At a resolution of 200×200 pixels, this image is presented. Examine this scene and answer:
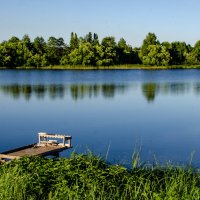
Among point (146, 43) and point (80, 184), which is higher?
point (146, 43)

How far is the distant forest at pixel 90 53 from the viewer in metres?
112

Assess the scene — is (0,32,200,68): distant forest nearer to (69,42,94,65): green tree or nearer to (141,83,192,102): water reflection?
(69,42,94,65): green tree

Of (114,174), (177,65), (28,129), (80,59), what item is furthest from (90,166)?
(177,65)

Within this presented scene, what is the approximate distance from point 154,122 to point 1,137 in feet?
35.4

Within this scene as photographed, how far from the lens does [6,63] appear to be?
380 ft

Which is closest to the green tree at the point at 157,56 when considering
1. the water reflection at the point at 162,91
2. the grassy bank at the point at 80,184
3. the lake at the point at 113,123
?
the water reflection at the point at 162,91

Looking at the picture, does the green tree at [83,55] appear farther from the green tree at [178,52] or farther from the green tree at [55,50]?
the green tree at [178,52]

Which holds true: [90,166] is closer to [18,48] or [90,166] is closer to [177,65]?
[18,48]

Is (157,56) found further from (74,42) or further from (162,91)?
(162,91)

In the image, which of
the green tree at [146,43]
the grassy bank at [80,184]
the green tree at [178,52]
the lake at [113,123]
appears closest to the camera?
the grassy bank at [80,184]

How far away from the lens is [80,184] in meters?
8.31

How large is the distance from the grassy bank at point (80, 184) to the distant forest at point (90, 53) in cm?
10192

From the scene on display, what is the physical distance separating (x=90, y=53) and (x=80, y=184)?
102 m

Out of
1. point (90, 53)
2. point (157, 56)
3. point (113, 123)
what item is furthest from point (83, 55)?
point (113, 123)
